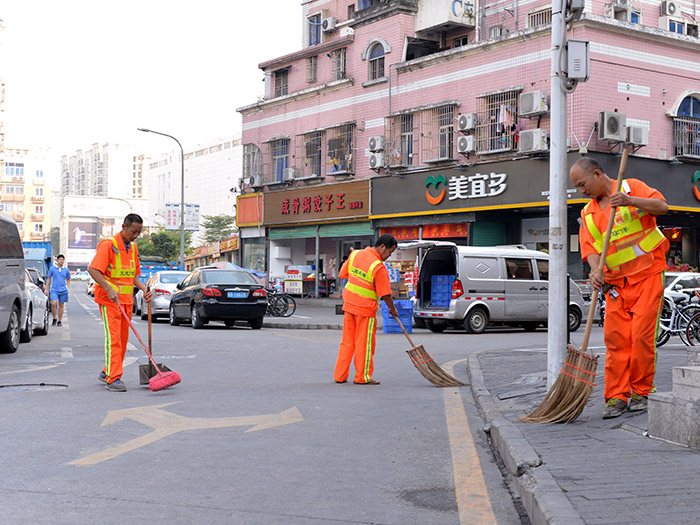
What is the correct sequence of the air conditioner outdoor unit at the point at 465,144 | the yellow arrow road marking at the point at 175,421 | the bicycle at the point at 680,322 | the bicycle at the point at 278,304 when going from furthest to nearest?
1. the air conditioner outdoor unit at the point at 465,144
2. the bicycle at the point at 278,304
3. the bicycle at the point at 680,322
4. the yellow arrow road marking at the point at 175,421

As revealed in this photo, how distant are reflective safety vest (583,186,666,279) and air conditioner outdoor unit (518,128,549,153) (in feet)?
62.6

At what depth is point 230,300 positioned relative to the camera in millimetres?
20422

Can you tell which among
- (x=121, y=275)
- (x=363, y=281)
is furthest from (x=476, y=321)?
(x=121, y=275)

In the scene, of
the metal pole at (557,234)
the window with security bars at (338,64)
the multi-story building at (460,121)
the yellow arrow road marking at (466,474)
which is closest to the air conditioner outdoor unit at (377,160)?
the multi-story building at (460,121)

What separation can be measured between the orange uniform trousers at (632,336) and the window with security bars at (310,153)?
29.6 m

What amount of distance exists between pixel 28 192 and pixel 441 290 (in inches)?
5558

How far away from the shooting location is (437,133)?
98.3 ft

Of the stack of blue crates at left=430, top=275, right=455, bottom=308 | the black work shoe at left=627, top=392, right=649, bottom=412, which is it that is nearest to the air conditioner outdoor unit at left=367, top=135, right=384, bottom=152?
the stack of blue crates at left=430, top=275, right=455, bottom=308

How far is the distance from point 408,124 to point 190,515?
27699 mm

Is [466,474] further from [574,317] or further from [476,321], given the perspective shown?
[574,317]

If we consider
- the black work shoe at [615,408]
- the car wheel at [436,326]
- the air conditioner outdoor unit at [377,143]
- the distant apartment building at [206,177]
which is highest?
the distant apartment building at [206,177]

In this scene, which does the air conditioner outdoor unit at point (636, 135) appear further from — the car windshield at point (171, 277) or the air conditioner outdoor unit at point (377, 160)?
the car windshield at point (171, 277)

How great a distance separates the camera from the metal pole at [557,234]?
26.6 feet

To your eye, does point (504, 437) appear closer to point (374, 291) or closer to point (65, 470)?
point (65, 470)
